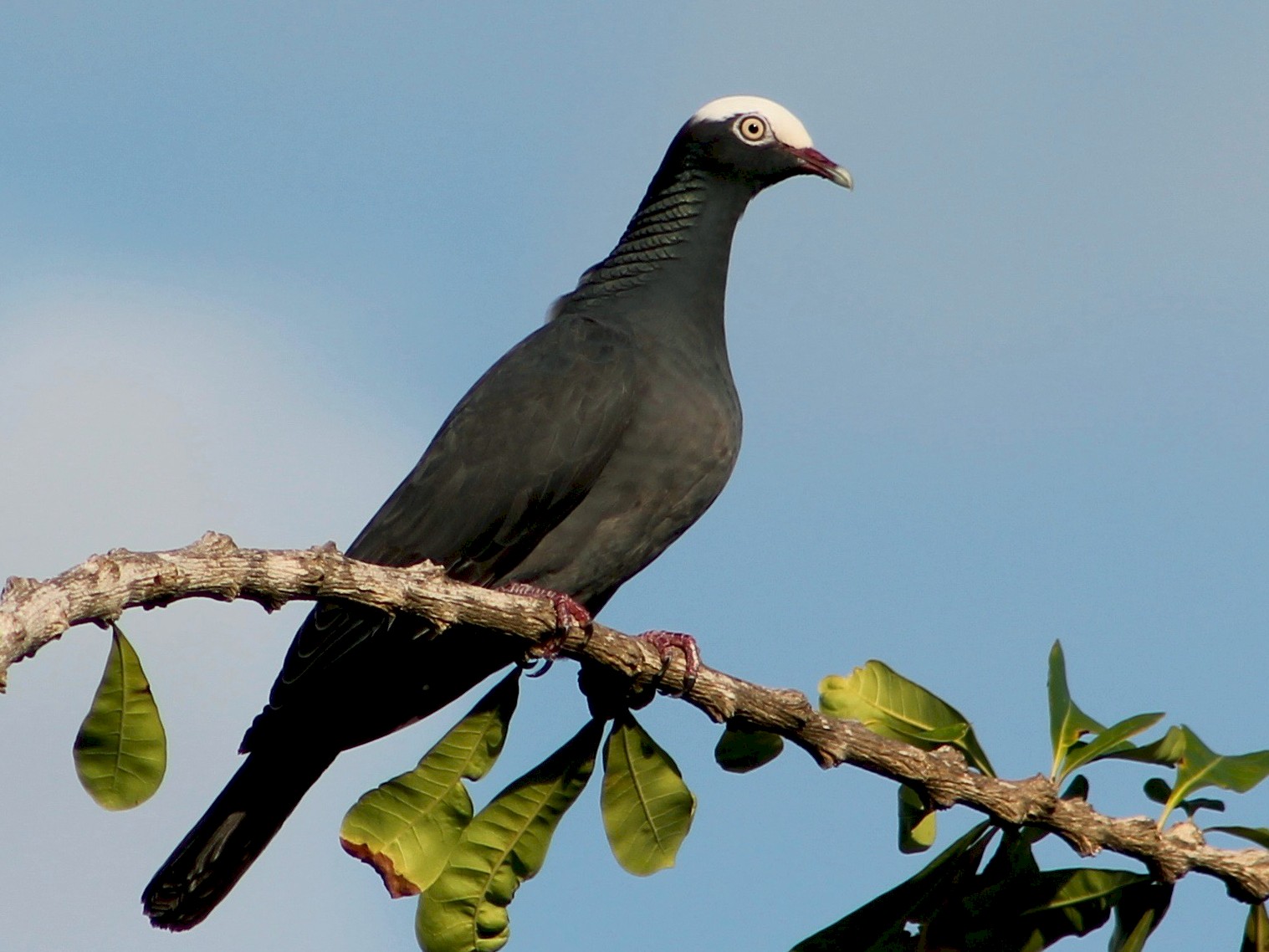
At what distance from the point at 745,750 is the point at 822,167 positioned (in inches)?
108

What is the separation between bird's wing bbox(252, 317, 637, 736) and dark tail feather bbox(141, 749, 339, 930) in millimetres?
303

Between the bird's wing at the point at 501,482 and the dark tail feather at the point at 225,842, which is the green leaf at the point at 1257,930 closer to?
the bird's wing at the point at 501,482

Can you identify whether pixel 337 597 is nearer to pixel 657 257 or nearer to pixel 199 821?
pixel 199 821

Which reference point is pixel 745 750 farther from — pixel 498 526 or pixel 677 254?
pixel 677 254

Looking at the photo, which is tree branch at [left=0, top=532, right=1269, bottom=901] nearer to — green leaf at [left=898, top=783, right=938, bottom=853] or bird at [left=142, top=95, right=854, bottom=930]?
green leaf at [left=898, top=783, right=938, bottom=853]

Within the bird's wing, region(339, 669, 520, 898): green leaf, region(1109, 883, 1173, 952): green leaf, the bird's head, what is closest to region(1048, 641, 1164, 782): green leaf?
region(1109, 883, 1173, 952): green leaf

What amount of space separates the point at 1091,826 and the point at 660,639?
1077 millimetres

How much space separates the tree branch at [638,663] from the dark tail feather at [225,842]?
1527mm

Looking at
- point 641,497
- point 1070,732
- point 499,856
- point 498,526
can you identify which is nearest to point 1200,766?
point 1070,732

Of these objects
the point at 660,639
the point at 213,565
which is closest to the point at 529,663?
the point at 660,639

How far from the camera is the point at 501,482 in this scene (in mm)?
4902

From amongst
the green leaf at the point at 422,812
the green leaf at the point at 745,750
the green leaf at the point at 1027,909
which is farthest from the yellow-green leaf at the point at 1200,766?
the green leaf at the point at 422,812

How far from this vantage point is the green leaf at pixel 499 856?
385 centimetres

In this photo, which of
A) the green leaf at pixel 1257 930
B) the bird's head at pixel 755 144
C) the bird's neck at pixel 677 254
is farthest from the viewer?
the bird's head at pixel 755 144
